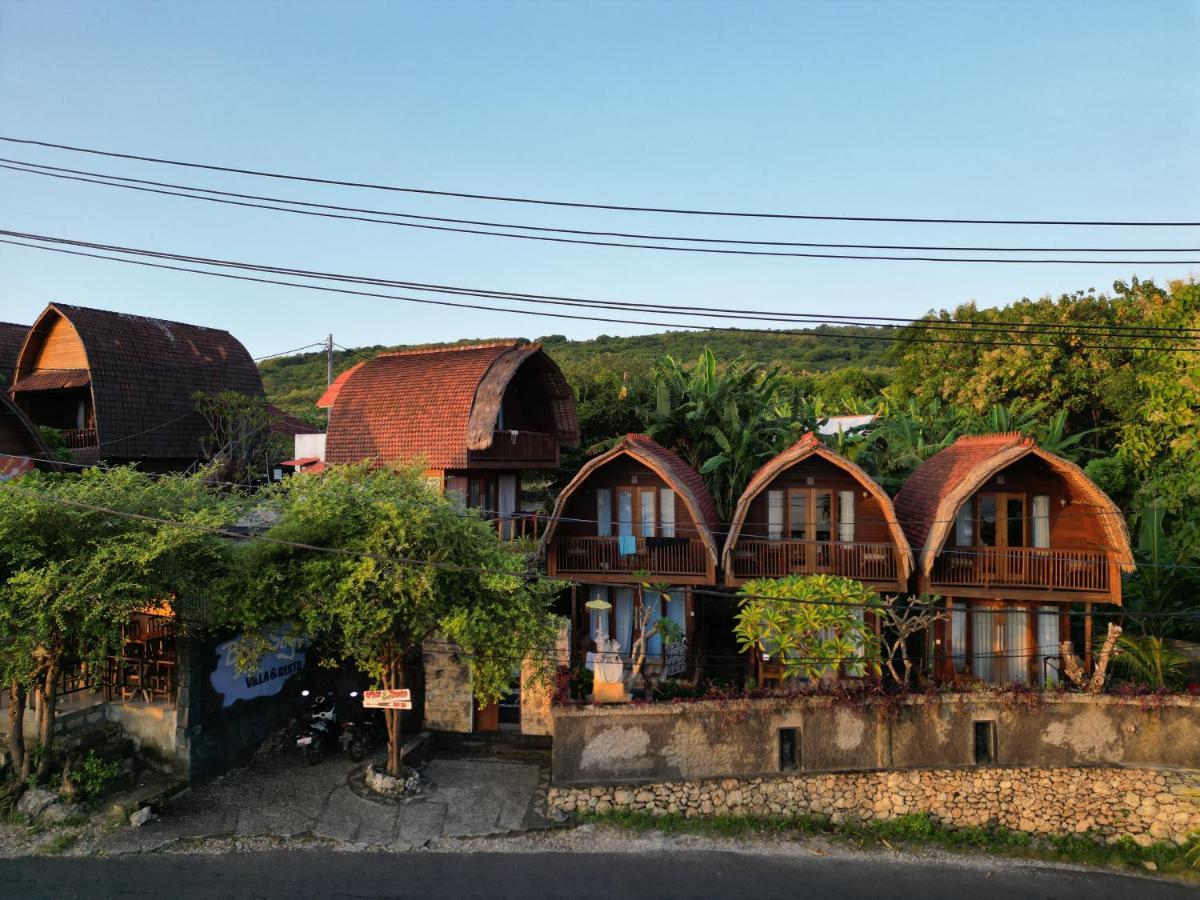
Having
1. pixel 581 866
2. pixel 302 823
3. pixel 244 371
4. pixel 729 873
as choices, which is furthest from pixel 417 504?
pixel 244 371

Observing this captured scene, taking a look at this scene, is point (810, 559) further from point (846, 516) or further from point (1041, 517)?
point (1041, 517)

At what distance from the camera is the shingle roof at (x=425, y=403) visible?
2180 cm

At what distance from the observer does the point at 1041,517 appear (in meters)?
18.3

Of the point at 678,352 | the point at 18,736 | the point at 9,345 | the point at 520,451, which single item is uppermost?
the point at 678,352

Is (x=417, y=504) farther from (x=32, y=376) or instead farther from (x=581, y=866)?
(x=32, y=376)

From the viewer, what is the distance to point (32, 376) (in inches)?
1080

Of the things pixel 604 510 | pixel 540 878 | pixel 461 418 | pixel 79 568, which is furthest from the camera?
pixel 461 418

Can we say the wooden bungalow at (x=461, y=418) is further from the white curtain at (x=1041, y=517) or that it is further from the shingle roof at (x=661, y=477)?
the white curtain at (x=1041, y=517)

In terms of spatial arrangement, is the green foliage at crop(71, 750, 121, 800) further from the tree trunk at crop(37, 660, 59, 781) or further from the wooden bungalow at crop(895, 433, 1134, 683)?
the wooden bungalow at crop(895, 433, 1134, 683)

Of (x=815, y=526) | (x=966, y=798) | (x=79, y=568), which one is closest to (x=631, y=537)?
(x=815, y=526)

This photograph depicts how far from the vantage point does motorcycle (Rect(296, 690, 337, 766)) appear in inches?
679

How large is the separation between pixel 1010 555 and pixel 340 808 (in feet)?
49.3

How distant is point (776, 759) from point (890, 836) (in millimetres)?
2608

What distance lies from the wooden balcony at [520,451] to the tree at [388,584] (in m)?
6.64
